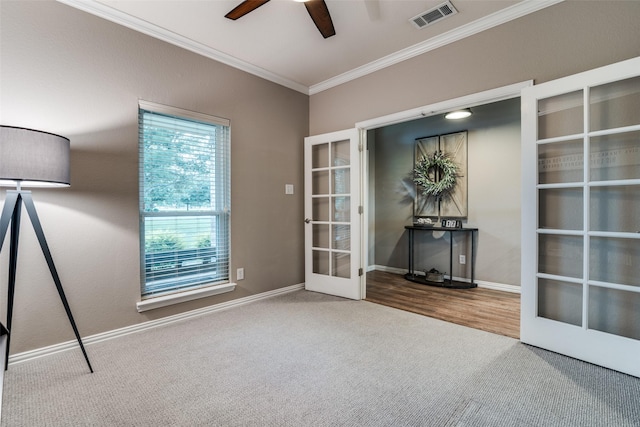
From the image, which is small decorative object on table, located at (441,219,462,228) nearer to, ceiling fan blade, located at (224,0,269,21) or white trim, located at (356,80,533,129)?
white trim, located at (356,80,533,129)

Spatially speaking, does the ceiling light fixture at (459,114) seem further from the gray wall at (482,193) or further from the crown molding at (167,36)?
the crown molding at (167,36)

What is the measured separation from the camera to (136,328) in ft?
8.29

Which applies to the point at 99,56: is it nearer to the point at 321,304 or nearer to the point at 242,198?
the point at 242,198

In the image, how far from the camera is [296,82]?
3746 millimetres

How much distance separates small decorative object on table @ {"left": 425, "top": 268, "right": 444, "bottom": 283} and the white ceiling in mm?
2780

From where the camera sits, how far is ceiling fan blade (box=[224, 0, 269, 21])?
6.58 ft

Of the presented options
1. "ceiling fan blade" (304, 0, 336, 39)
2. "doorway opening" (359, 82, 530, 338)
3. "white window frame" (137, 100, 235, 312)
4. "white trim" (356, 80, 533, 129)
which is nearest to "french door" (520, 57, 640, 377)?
"white trim" (356, 80, 533, 129)

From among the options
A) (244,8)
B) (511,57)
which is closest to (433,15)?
(511,57)

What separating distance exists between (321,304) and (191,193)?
1.76 metres

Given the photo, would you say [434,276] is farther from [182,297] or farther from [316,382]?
[182,297]

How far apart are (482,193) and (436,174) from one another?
66cm

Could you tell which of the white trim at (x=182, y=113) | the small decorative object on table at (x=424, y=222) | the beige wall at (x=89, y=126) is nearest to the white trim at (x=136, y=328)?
the beige wall at (x=89, y=126)

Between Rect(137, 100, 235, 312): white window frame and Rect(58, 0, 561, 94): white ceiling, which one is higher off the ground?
Rect(58, 0, 561, 94): white ceiling

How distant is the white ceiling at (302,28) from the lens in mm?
→ 2311
